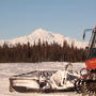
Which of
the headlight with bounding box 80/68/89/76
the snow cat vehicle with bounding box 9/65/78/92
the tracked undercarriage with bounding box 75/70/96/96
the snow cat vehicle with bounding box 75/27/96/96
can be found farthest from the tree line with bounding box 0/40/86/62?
the tracked undercarriage with bounding box 75/70/96/96

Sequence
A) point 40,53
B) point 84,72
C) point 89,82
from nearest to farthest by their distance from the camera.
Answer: point 89,82
point 84,72
point 40,53

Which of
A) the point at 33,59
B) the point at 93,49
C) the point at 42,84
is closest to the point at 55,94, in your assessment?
the point at 42,84

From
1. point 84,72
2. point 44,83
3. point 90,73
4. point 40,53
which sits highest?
point 90,73

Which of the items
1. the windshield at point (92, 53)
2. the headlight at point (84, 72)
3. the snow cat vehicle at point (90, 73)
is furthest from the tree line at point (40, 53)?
the windshield at point (92, 53)

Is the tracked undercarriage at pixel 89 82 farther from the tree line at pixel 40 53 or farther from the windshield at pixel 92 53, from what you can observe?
the tree line at pixel 40 53

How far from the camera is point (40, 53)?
5488 cm

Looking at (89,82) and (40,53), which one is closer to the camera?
(89,82)

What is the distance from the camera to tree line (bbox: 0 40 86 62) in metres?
52.6

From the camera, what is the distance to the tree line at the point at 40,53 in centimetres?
5256

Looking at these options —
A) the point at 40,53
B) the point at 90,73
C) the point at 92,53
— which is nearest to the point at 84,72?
the point at 92,53

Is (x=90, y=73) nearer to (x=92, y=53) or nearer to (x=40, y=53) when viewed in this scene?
(x=92, y=53)

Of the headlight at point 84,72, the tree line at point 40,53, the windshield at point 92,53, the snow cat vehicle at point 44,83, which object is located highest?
the windshield at point 92,53

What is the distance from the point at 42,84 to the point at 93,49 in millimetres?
2685

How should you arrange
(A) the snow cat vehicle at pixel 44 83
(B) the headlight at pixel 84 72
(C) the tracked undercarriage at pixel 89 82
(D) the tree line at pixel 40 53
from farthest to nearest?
(D) the tree line at pixel 40 53, (A) the snow cat vehicle at pixel 44 83, (B) the headlight at pixel 84 72, (C) the tracked undercarriage at pixel 89 82
